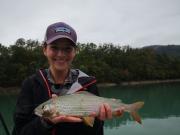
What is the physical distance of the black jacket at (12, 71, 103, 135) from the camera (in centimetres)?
328

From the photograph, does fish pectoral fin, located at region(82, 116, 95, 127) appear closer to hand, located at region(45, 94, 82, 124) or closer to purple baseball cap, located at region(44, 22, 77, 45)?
hand, located at region(45, 94, 82, 124)

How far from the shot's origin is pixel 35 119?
10.9ft

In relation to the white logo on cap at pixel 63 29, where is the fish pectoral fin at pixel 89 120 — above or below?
below

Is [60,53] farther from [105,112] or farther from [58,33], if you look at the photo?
[105,112]

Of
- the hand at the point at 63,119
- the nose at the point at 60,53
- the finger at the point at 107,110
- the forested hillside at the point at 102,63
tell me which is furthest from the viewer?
the forested hillside at the point at 102,63

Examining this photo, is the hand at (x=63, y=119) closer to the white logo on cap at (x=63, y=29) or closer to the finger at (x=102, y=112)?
the finger at (x=102, y=112)

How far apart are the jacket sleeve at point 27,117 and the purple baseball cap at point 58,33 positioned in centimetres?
50

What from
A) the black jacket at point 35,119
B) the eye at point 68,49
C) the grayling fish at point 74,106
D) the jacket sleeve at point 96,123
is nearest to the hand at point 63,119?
the grayling fish at point 74,106

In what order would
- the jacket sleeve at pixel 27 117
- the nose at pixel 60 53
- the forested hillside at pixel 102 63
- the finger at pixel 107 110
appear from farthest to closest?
the forested hillside at pixel 102 63 → the nose at pixel 60 53 → the finger at pixel 107 110 → the jacket sleeve at pixel 27 117

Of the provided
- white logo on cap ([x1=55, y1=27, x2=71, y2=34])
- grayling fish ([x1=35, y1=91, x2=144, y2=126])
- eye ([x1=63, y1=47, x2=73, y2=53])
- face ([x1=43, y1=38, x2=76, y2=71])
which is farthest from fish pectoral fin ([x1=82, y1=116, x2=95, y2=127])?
white logo on cap ([x1=55, y1=27, x2=71, y2=34])

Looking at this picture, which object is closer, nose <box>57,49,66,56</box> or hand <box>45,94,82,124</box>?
hand <box>45,94,82,124</box>

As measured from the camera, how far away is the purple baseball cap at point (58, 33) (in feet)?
11.6

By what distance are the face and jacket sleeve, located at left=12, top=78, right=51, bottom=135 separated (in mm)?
323

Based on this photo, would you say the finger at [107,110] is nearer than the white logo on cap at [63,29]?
Yes
